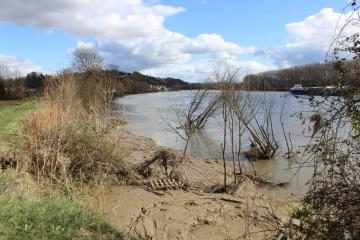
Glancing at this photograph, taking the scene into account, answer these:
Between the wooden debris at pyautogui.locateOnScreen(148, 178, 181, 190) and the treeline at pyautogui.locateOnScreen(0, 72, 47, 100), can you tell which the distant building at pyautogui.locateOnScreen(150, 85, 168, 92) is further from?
the wooden debris at pyautogui.locateOnScreen(148, 178, 181, 190)

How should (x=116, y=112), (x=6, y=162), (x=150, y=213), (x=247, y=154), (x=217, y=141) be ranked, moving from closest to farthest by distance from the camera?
(x=150, y=213) → (x=6, y=162) → (x=116, y=112) → (x=247, y=154) → (x=217, y=141)

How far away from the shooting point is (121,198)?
37.9 ft

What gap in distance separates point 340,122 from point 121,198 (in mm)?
7233

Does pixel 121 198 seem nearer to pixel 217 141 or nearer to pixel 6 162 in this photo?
pixel 6 162

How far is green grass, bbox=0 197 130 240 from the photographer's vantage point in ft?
20.1

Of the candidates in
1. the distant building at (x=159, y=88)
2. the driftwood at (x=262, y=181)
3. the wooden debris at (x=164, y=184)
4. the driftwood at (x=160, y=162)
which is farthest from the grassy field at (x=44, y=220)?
the distant building at (x=159, y=88)

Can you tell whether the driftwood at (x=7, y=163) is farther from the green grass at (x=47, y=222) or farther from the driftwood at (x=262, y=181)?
the driftwood at (x=262, y=181)

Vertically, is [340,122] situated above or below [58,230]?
above

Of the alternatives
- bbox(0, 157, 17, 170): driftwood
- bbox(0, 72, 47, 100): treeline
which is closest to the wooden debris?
bbox(0, 157, 17, 170): driftwood

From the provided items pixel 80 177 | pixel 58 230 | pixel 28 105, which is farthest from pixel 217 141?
pixel 58 230

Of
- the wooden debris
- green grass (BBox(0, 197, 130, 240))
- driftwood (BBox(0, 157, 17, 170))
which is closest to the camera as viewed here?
green grass (BBox(0, 197, 130, 240))

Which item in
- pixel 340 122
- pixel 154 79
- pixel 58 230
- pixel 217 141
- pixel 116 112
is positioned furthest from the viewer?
pixel 154 79

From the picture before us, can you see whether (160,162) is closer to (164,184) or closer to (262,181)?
(164,184)

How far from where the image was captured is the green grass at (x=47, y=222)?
6117 millimetres
